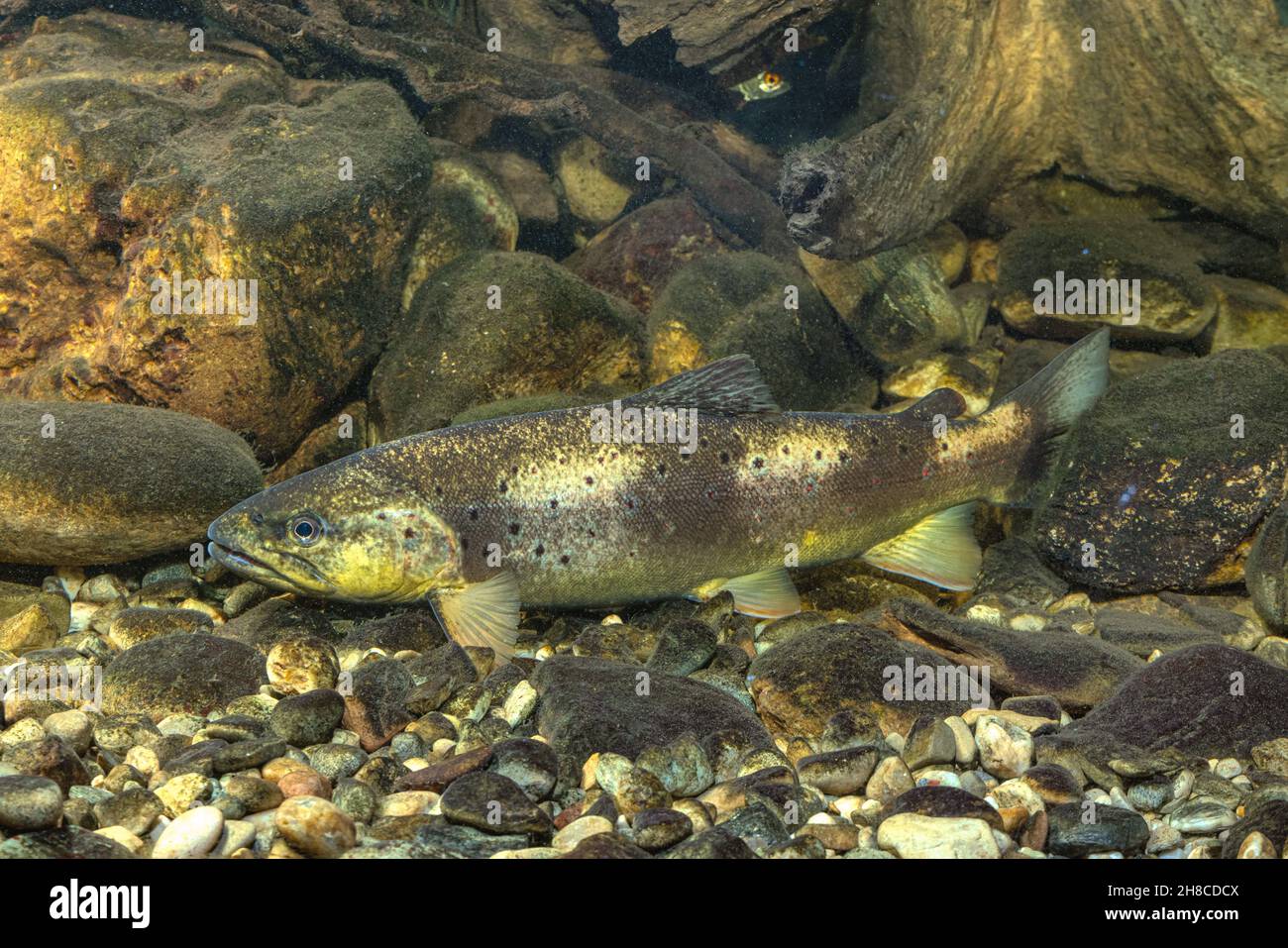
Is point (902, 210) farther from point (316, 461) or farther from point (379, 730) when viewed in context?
point (379, 730)

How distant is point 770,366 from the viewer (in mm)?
7652

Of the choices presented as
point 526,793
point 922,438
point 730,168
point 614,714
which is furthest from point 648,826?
point 730,168

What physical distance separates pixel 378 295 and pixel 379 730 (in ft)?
15.6

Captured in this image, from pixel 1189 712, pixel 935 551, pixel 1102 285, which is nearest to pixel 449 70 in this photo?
pixel 1102 285

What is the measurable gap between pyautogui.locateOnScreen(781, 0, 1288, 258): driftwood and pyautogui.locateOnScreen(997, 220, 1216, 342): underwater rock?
777 mm

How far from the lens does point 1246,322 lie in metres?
8.27

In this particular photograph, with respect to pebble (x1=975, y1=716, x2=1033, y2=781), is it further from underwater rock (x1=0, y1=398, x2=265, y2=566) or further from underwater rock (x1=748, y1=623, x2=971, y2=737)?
underwater rock (x1=0, y1=398, x2=265, y2=566)

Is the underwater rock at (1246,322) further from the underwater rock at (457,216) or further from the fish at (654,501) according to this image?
the underwater rock at (457,216)

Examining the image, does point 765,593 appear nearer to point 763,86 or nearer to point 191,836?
point 191,836

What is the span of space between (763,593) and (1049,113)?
628cm

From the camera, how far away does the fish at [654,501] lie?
492 centimetres

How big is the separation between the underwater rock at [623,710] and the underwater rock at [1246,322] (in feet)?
22.6

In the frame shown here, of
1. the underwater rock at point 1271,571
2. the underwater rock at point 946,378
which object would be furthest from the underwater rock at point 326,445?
the underwater rock at point 1271,571

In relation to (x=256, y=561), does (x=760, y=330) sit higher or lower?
higher
